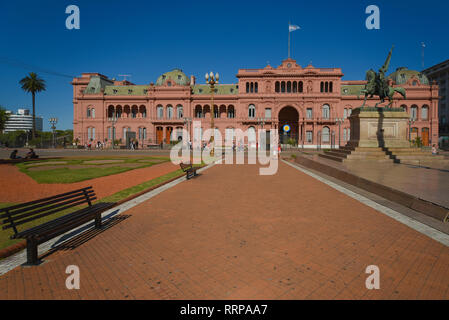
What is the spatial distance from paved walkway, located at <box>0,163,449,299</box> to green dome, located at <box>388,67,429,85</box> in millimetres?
60313

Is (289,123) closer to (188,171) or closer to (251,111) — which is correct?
(251,111)

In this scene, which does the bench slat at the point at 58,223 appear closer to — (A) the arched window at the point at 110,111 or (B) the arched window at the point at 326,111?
(B) the arched window at the point at 326,111

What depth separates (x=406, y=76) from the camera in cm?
5344

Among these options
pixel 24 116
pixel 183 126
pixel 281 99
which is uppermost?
pixel 24 116

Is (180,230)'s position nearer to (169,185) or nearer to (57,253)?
(57,253)

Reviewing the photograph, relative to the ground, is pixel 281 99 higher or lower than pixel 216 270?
higher

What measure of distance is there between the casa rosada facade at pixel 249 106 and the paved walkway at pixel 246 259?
4373 centimetres

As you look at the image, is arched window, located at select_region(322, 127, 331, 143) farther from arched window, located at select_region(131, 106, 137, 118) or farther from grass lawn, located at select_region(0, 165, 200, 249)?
grass lawn, located at select_region(0, 165, 200, 249)

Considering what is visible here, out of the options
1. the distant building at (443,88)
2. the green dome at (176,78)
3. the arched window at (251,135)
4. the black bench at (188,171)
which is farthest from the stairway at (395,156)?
the distant building at (443,88)

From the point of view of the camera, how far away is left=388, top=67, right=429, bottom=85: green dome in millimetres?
52594

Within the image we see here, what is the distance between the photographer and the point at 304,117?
5128cm

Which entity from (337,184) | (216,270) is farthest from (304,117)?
(216,270)

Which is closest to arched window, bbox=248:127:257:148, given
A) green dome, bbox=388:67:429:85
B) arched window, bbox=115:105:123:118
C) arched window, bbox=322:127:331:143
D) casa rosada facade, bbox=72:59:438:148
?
casa rosada facade, bbox=72:59:438:148
